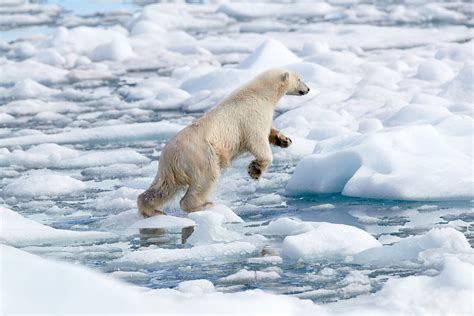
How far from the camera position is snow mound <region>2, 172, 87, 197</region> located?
816 cm

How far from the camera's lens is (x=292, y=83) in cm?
779

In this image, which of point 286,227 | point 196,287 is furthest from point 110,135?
point 196,287

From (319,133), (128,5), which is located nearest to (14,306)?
(319,133)

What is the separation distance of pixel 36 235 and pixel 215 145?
139 centimetres

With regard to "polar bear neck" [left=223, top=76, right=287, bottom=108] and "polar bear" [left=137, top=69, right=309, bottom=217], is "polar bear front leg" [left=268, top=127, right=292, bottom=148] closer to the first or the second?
"polar bear" [left=137, top=69, right=309, bottom=217]

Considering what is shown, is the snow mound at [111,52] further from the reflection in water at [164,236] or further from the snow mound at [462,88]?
the reflection in water at [164,236]

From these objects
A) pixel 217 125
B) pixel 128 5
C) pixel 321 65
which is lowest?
pixel 128 5

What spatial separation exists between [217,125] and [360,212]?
1146mm

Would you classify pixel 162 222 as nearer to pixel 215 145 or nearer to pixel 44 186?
pixel 215 145

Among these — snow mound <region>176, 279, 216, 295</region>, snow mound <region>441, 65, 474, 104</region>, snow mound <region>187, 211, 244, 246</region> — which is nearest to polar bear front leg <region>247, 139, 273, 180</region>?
snow mound <region>187, 211, 244, 246</region>

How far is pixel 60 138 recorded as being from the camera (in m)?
10.8

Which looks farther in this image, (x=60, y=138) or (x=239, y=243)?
(x=60, y=138)

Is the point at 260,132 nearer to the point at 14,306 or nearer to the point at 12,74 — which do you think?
the point at 14,306

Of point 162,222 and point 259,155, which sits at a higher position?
point 259,155
